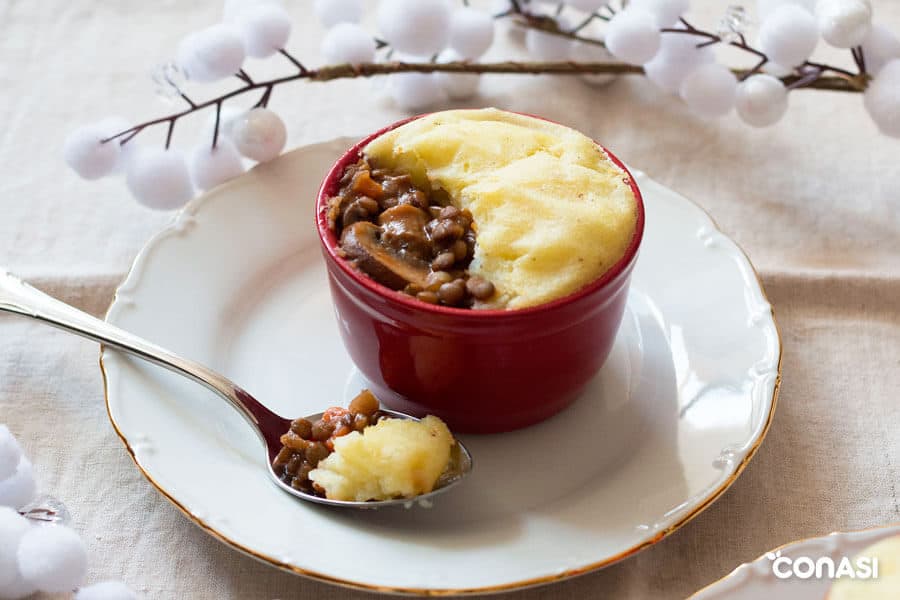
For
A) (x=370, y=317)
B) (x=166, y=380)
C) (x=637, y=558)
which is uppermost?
(x=370, y=317)

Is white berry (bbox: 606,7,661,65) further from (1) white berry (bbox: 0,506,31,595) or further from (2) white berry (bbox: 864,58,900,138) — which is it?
(1) white berry (bbox: 0,506,31,595)

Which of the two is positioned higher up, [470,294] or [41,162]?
[470,294]

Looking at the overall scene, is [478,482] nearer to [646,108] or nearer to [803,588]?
[803,588]

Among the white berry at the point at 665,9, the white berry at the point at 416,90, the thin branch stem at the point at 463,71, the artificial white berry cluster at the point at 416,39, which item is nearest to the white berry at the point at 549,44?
the thin branch stem at the point at 463,71

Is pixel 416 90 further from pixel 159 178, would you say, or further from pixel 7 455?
pixel 7 455

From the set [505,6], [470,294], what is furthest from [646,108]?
[470,294]

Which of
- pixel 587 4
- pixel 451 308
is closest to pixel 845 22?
pixel 587 4
